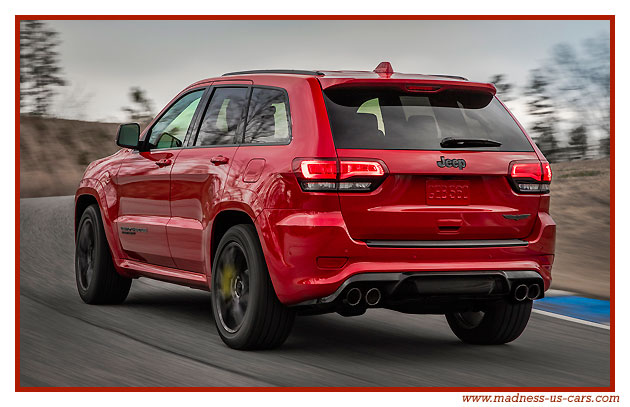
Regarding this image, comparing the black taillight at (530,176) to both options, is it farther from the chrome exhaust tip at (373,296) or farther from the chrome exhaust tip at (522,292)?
the chrome exhaust tip at (373,296)

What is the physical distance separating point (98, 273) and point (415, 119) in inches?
147

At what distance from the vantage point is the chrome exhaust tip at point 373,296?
21.7 ft

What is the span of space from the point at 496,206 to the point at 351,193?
1.00 metres

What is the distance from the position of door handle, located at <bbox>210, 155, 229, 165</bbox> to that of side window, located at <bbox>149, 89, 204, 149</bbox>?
78cm

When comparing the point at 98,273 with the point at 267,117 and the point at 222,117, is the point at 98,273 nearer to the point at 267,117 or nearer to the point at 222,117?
the point at 222,117

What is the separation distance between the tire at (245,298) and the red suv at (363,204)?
11 mm

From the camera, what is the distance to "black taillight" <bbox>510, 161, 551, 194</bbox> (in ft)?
23.0

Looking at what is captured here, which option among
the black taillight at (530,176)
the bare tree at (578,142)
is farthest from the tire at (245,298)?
the bare tree at (578,142)

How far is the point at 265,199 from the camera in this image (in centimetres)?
686

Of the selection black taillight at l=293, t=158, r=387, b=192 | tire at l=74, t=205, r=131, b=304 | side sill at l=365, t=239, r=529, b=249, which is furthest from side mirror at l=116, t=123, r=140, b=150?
side sill at l=365, t=239, r=529, b=249

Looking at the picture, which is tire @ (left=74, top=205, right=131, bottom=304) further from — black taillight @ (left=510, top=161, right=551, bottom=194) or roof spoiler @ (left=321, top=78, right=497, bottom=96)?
black taillight @ (left=510, top=161, right=551, bottom=194)

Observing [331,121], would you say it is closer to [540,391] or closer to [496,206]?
[496,206]

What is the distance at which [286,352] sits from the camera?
23.8ft

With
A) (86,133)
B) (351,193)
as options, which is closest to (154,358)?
(351,193)
